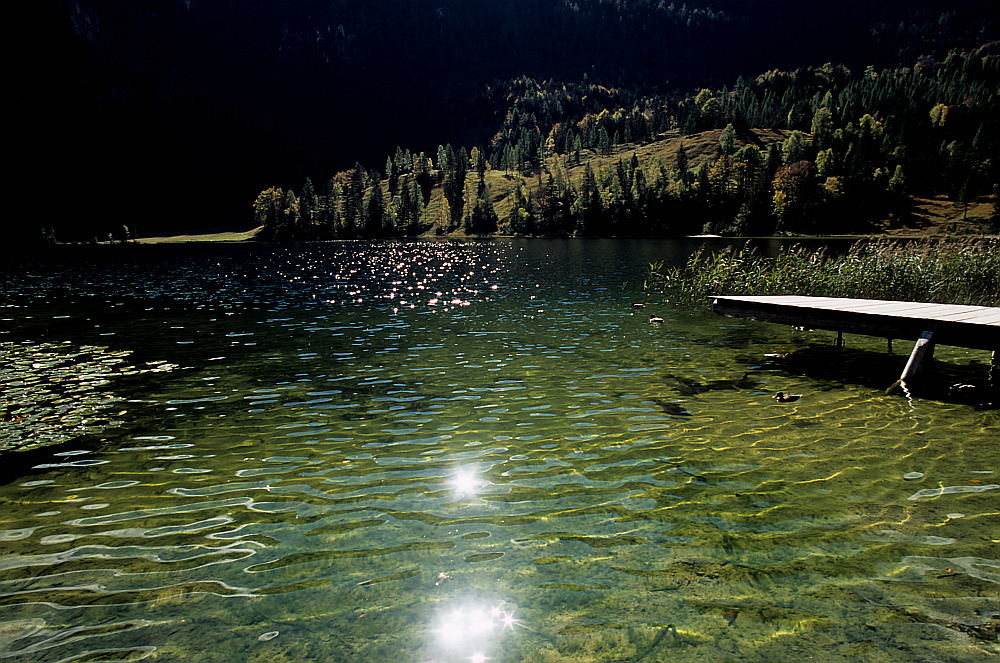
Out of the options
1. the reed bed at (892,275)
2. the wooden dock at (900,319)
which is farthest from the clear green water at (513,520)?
the reed bed at (892,275)

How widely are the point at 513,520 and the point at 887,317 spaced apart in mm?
13121

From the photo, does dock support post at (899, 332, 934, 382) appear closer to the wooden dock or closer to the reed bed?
the wooden dock

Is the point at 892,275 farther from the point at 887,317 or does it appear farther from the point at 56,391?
the point at 56,391

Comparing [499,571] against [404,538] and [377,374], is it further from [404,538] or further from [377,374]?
[377,374]

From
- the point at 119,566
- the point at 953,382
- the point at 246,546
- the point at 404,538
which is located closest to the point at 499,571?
the point at 404,538

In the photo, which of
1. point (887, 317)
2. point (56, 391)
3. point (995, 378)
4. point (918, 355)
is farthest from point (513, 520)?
point (56, 391)

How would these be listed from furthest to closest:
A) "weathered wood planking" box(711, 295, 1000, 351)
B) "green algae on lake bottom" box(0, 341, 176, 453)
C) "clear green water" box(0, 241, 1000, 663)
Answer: "weathered wood planking" box(711, 295, 1000, 351) < "green algae on lake bottom" box(0, 341, 176, 453) < "clear green water" box(0, 241, 1000, 663)

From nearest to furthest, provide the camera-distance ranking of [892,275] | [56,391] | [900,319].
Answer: [900,319] → [56,391] → [892,275]

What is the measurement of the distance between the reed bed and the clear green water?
6.54m

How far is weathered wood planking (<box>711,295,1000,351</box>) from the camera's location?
44.3 ft

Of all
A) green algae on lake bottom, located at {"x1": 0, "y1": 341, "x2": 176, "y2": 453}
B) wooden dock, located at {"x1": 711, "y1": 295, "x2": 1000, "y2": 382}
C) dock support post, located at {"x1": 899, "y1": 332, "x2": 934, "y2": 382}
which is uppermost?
wooden dock, located at {"x1": 711, "y1": 295, "x2": 1000, "y2": 382}

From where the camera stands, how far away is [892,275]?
24.0m

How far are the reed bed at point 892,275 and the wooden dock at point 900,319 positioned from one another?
7655 millimetres

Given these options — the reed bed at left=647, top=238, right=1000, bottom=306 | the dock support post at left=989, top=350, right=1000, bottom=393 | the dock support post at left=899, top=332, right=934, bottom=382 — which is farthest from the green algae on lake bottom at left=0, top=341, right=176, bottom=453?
the reed bed at left=647, top=238, right=1000, bottom=306
